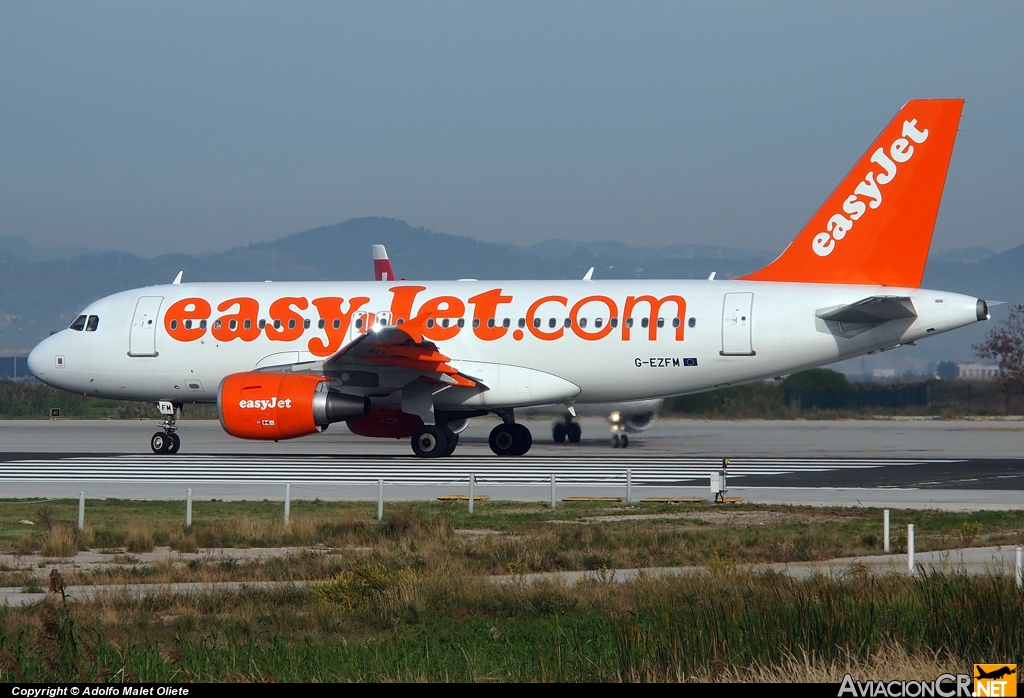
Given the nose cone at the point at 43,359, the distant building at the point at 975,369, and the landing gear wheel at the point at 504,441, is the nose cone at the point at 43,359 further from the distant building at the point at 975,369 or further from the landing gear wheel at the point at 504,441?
the distant building at the point at 975,369

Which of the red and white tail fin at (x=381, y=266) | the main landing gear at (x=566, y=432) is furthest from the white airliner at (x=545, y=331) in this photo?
the red and white tail fin at (x=381, y=266)

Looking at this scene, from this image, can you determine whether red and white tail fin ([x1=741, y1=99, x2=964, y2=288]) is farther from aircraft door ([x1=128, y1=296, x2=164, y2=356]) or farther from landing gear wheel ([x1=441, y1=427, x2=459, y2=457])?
aircraft door ([x1=128, y1=296, x2=164, y2=356])

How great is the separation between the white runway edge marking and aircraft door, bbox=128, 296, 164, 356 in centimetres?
298

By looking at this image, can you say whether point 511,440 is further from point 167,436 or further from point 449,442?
point 167,436

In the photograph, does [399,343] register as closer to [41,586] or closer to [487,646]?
[41,586]

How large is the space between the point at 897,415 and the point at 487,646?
50.0m

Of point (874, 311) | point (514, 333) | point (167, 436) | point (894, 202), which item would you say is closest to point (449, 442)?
point (514, 333)

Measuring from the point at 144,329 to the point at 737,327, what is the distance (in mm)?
16036

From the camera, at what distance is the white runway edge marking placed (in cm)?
2645

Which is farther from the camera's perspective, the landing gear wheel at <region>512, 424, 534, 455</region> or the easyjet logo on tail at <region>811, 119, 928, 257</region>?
the landing gear wheel at <region>512, 424, 534, 455</region>

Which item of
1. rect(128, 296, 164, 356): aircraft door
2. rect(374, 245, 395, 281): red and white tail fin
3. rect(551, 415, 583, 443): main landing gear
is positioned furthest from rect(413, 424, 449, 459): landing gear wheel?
rect(374, 245, 395, 281): red and white tail fin

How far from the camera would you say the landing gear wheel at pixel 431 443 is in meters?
31.0

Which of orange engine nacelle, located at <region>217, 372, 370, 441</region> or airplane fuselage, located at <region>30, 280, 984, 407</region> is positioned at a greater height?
airplane fuselage, located at <region>30, 280, 984, 407</region>

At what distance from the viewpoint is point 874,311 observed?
93.8 ft
